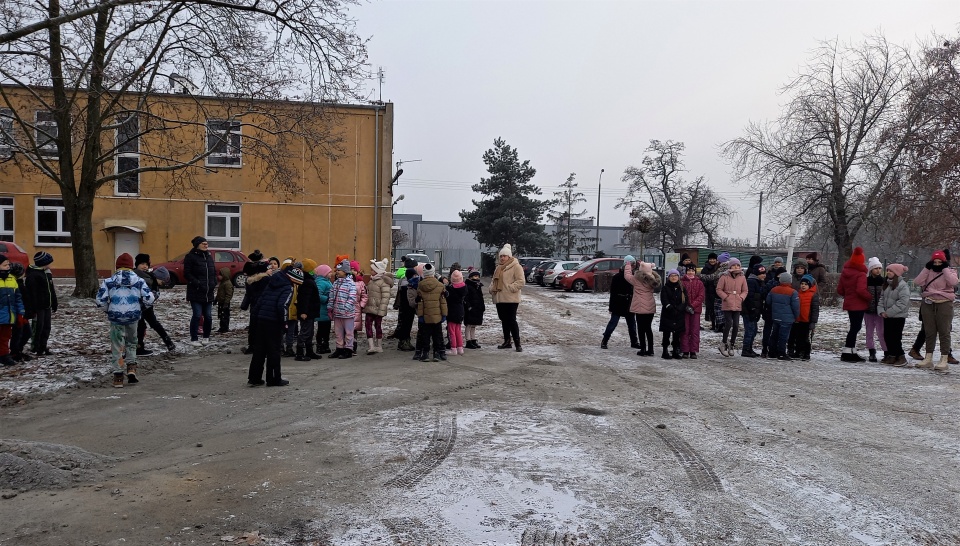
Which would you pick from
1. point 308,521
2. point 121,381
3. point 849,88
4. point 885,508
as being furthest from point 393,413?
point 849,88

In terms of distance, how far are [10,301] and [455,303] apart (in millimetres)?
6447

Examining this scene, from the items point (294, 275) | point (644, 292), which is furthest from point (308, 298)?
point (644, 292)

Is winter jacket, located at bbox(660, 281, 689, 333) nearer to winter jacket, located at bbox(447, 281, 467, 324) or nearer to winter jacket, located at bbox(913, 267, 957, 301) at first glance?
winter jacket, located at bbox(447, 281, 467, 324)

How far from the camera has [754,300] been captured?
12.3 m

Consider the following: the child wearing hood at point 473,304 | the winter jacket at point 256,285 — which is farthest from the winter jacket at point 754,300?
the winter jacket at point 256,285

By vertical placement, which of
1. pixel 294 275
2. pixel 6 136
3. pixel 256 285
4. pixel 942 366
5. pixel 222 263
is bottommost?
pixel 942 366

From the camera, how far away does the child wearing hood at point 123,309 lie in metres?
8.62

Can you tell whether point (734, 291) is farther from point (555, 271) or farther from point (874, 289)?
point (555, 271)

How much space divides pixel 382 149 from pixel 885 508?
27110 mm

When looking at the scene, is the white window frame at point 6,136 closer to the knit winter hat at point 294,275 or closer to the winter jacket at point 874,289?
the knit winter hat at point 294,275

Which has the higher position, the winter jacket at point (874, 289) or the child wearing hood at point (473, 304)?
the winter jacket at point (874, 289)

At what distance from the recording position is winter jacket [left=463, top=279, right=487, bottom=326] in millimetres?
12453

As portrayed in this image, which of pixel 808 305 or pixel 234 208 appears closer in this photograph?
pixel 808 305

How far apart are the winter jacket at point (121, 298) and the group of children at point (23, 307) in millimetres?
1935
